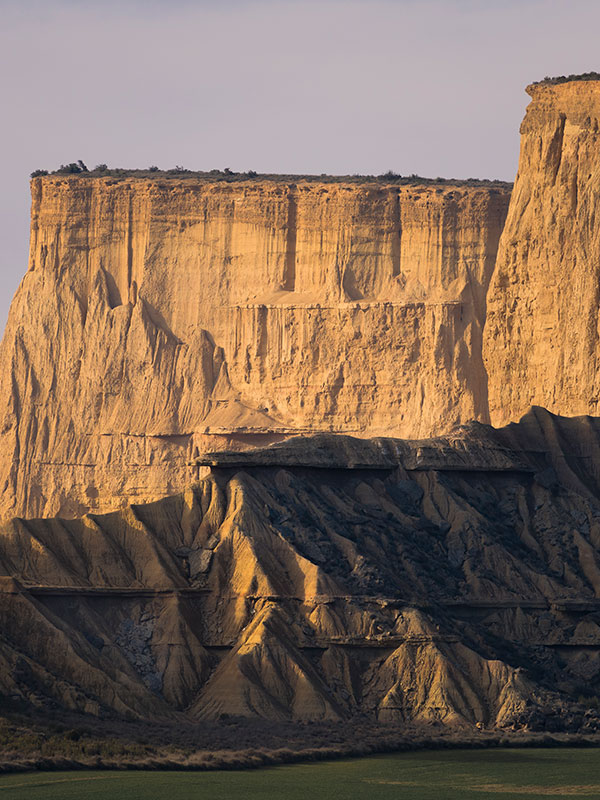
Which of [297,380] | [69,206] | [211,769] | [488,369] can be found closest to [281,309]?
[297,380]

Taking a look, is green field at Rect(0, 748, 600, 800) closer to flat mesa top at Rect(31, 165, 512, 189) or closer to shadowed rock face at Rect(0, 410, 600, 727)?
shadowed rock face at Rect(0, 410, 600, 727)

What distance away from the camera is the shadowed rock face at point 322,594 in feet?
265

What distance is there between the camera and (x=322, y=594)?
8381cm

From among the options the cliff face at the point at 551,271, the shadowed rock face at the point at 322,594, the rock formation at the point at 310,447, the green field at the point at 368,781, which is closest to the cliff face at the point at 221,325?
the rock formation at the point at 310,447

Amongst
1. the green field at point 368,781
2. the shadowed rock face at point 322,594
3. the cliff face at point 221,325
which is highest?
the cliff face at point 221,325

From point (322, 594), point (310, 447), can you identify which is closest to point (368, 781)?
point (322, 594)

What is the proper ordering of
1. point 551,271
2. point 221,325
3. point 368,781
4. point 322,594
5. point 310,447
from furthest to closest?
point 221,325 → point 551,271 → point 310,447 → point 322,594 → point 368,781

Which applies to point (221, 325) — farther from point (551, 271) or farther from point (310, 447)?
point (310, 447)

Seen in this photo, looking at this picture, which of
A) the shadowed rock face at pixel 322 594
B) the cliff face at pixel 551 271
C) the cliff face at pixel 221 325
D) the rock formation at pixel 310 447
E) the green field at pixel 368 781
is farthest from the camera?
the cliff face at pixel 221 325

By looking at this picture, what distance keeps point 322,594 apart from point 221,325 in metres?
50.6

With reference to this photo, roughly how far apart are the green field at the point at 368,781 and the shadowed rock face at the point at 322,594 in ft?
14.4

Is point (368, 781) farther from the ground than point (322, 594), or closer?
closer

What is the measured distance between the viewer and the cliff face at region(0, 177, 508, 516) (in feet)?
419

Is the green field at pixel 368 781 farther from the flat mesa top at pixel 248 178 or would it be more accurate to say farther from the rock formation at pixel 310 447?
the flat mesa top at pixel 248 178
